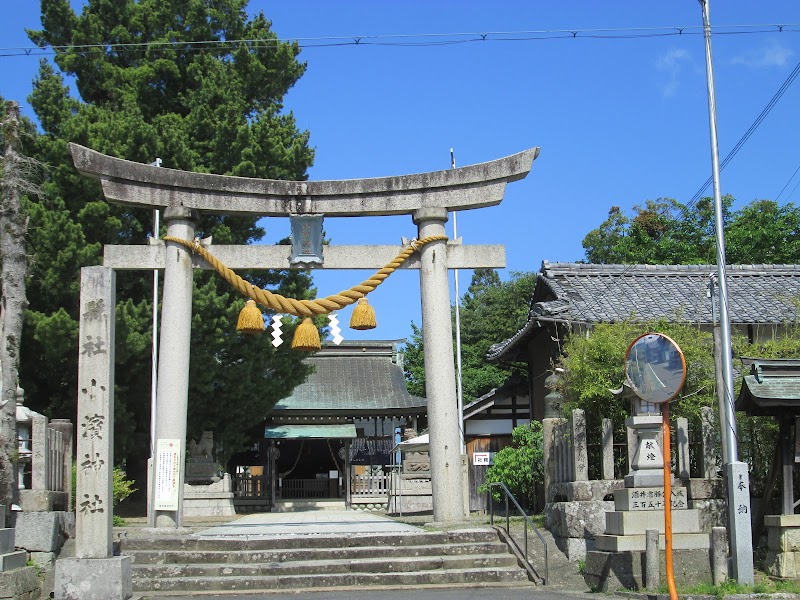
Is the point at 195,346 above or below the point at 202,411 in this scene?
above

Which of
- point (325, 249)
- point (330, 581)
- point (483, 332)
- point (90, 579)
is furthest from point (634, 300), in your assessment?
point (483, 332)

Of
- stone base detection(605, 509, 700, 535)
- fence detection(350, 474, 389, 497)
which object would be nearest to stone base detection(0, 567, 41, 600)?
stone base detection(605, 509, 700, 535)

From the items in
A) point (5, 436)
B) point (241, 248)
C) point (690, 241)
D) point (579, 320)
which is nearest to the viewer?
point (5, 436)

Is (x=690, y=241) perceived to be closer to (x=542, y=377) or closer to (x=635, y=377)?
(x=542, y=377)

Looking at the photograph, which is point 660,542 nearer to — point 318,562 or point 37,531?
point 318,562

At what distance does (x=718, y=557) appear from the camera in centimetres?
1077

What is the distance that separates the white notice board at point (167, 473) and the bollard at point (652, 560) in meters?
7.10

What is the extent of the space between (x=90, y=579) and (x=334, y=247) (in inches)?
255

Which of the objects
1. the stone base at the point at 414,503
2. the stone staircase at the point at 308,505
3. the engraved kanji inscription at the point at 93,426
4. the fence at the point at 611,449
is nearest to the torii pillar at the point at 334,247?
the fence at the point at 611,449

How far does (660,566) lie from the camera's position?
35.4 ft

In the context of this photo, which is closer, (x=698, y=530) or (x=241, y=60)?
(x=698, y=530)

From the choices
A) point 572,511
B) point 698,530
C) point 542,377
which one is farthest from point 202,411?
point 698,530

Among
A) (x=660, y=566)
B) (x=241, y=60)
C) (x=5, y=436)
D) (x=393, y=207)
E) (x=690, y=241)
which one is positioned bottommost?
(x=660, y=566)

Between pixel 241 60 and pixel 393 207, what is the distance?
1070cm
